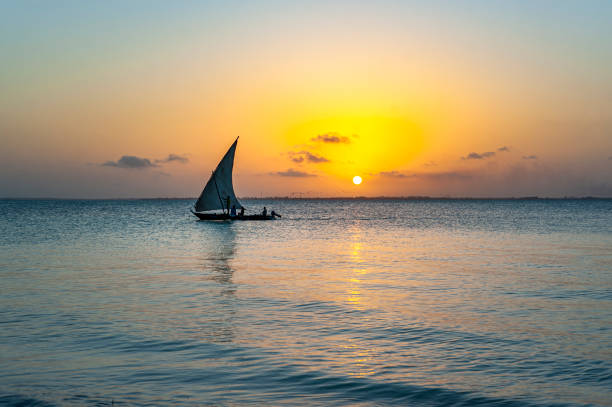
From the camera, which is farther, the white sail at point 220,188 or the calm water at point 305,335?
the white sail at point 220,188

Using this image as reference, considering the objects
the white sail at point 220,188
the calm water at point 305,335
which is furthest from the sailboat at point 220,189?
the calm water at point 305,335

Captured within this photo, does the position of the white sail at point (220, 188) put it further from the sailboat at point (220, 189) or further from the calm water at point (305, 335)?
the calm water at point (305, 335)

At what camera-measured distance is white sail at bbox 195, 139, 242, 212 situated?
72.6 meters

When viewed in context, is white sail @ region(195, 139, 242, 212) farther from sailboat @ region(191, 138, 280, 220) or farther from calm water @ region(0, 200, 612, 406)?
calm water @ region(0, 200, 612, 406)

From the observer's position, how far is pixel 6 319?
1576 cm

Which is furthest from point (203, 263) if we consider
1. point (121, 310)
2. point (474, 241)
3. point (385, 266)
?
point (474, 241)

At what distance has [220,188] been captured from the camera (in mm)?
74250

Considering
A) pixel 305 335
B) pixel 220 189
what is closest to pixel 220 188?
pixel 220 189

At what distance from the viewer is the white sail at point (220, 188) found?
72.6 meters

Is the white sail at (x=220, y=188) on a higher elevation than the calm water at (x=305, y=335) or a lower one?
higher

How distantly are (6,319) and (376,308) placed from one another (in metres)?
10.9

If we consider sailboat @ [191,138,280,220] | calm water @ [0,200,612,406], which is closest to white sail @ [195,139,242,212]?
sailboat @ [191,138,280,220]

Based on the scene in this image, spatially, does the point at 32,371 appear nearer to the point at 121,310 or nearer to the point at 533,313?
the point at 121,310

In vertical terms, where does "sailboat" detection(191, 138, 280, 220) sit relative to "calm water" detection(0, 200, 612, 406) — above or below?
above
